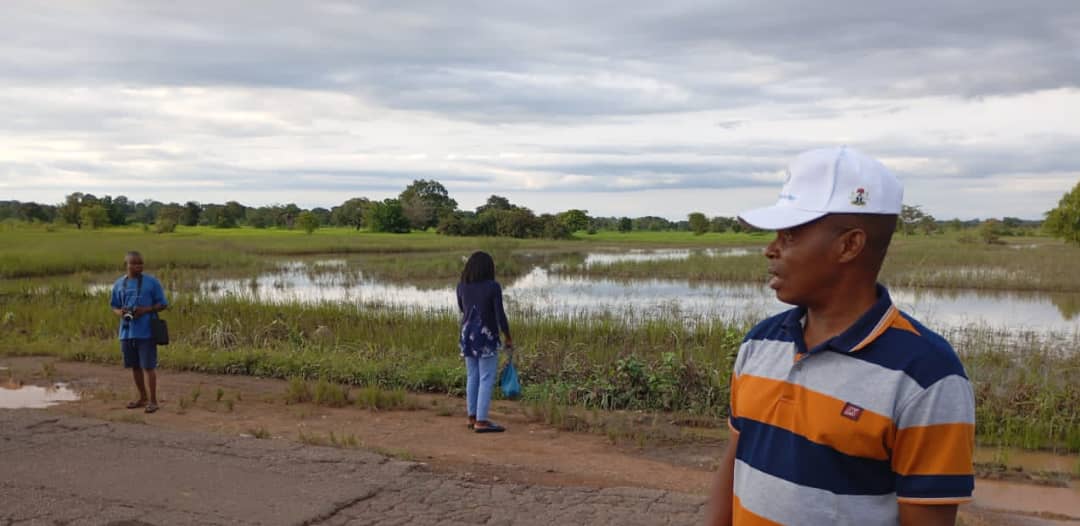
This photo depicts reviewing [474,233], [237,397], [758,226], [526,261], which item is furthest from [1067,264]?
[474,233]

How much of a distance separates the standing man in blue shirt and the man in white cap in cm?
853

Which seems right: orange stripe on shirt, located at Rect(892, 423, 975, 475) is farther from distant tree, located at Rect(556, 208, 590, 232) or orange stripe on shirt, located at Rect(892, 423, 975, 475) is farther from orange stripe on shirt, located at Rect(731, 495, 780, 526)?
distant tree, located at Rect(556, 208, 590, 232)

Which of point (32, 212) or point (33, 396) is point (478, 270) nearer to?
point (33, 396)

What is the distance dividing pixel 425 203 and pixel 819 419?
102m

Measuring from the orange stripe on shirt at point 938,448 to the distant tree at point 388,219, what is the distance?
88.4 m

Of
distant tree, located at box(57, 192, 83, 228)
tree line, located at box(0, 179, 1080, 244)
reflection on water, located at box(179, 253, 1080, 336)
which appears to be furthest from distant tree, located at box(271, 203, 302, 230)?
reflection on water, located at box(179, 253, 1080, 336)

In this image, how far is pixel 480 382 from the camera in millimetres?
8195

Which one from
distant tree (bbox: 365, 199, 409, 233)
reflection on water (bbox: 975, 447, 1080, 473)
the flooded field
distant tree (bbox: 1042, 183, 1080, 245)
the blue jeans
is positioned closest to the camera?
reflection on water (bbox: 975, 447, 1080, 473)

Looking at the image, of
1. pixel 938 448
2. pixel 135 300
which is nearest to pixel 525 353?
pixel 135 300

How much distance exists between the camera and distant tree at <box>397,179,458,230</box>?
307 feet

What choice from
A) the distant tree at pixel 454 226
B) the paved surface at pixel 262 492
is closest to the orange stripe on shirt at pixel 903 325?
the paved surface at pixel 262 492

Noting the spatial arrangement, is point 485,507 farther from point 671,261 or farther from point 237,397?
point 671,261

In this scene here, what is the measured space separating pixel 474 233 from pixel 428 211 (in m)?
18.8

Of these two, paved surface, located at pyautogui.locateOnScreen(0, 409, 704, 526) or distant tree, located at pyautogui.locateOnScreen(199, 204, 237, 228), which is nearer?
paved surface, located at pyautogui.locateOnScreen(0, 409, 704, 526)
